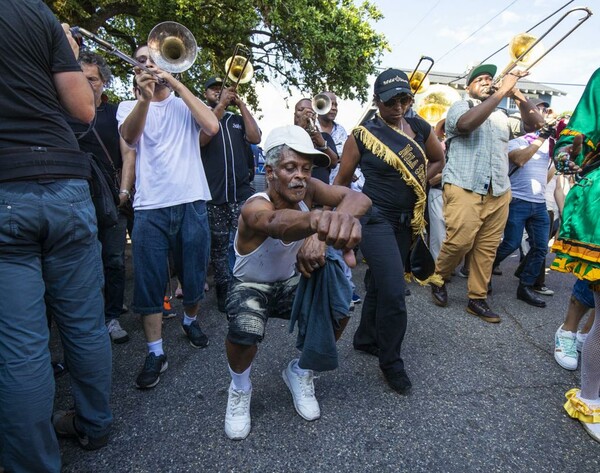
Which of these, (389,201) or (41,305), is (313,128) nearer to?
(389,201)

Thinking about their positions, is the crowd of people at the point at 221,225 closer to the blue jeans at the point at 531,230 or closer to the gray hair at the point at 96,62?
the gray hair at the point at 96,62

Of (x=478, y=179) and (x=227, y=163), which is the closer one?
(x=478, y=179)

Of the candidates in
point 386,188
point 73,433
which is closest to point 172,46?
point 386,188

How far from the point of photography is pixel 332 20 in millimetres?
8469

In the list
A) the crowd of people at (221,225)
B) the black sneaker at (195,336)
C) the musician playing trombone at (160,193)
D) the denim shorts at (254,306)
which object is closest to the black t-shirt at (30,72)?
the crowd of people at (221,225)

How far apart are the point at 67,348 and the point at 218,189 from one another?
2.25 meters

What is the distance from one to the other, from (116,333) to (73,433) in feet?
4.20

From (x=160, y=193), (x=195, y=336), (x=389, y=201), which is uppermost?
(x=389, y=201)

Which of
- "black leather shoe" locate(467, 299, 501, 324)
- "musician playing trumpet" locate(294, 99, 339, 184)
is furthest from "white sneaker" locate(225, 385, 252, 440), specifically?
"musician playing trumpet" locate(294, 99, 339, 184)

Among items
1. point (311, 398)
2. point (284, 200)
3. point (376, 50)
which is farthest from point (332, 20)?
point (311, 398)

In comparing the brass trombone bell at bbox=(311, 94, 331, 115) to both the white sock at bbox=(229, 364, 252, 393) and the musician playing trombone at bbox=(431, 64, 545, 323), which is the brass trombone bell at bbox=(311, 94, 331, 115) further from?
the white sock at bbox=(229, 364, 252, 393)

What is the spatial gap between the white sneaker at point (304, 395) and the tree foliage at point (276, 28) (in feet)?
24.0

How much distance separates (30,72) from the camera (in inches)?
59.9

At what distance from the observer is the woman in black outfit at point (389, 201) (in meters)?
2.46
